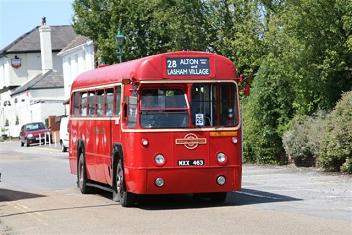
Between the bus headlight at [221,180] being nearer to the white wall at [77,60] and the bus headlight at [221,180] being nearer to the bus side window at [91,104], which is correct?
the bus side window at [91,104]

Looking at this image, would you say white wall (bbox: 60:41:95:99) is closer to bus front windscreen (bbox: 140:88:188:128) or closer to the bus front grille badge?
bus front windscreen (bbox: 140:88:188:128)

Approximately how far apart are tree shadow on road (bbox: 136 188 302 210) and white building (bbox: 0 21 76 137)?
5455 centimetres

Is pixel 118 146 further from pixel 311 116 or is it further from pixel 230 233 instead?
pixel 311 116

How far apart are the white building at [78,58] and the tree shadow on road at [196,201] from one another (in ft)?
132

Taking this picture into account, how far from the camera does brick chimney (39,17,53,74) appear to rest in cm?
7638

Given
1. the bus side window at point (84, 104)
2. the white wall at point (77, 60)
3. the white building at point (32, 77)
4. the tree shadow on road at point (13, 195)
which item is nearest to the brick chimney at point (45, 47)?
the white building at point (32, 77)

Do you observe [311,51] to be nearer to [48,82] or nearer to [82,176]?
[82,176]

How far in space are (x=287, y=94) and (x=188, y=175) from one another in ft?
40.1

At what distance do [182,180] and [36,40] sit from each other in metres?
75.0

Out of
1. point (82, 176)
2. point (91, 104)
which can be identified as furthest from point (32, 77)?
point (91, 104)

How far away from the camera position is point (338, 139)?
20594mm

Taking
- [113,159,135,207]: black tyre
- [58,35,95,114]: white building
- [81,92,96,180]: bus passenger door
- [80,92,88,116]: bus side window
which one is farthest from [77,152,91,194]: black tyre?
[58,35,95,114]: white building

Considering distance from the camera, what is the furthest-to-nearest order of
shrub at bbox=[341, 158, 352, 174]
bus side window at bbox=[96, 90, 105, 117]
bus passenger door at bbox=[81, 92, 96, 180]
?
1. shrub at bbox=[341, 158, 352, 174]
2. bus passenger door at bbox=[81, 92, 96, 180]
3. bus side window at bbox=[96, 90, 105, 117]

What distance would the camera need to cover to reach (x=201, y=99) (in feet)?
46.9
